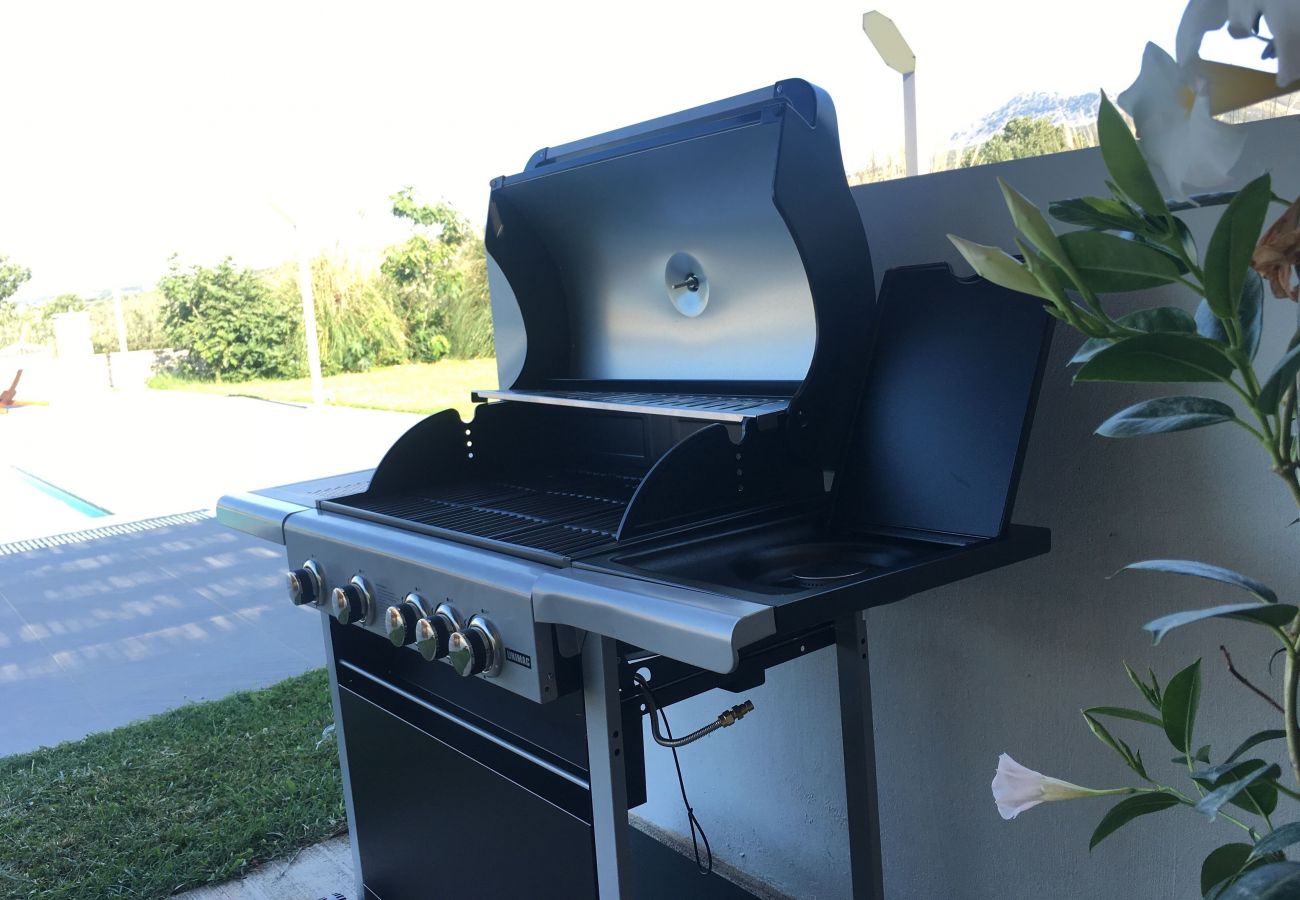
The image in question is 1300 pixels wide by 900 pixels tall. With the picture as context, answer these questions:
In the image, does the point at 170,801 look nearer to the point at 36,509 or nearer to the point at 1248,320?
the point at 1248,320

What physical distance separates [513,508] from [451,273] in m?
10.8

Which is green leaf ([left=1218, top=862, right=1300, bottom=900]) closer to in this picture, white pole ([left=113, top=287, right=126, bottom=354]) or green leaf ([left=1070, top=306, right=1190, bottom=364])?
green leaf ([left=1070, top=306, right=1190, bottom=364])

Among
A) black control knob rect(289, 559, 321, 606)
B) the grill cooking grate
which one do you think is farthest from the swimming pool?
the grill cooking grate

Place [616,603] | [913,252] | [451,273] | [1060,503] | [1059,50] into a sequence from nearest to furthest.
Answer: [616,603] → [1060,503] → [913,252] → [1059,50] → [451,273]

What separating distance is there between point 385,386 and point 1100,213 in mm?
11646

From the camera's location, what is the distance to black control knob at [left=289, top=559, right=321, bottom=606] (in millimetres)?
1625

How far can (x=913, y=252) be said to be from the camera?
1521 mm

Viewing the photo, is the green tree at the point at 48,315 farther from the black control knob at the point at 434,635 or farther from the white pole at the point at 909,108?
the black control knob at the point at 434,635

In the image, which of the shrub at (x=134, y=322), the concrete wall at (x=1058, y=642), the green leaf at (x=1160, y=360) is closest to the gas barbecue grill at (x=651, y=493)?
the concrete wall at (x=1058, y=642)

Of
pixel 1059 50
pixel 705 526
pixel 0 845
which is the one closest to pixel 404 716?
pixel 705 526

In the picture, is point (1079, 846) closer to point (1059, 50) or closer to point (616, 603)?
point (616, 603)

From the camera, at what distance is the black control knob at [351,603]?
4.91 ft

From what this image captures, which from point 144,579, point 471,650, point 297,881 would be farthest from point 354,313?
point 471,650

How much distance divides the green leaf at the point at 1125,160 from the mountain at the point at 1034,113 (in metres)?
1.62
